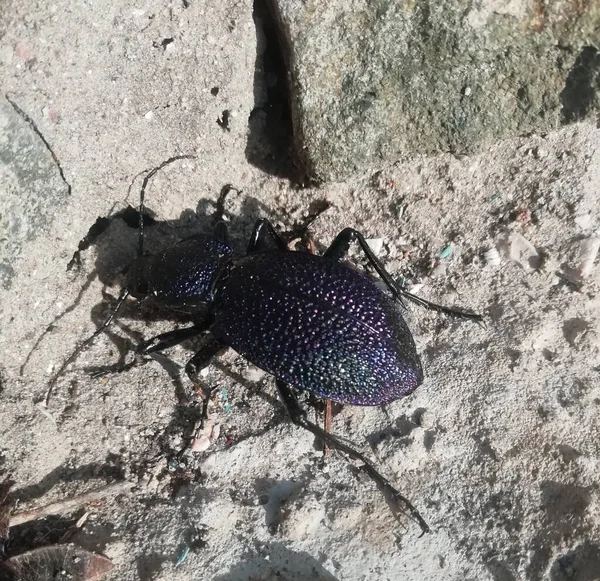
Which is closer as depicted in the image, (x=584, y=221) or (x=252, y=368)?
(x=584, y=221)

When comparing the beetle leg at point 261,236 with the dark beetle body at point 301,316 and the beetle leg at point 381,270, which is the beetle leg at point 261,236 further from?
the beetle leg at point 381,270

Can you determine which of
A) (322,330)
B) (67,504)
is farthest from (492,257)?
(67,504)

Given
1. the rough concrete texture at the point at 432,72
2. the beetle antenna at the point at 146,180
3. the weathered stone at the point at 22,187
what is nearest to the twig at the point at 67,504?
the weathered stone at the point at 22,187

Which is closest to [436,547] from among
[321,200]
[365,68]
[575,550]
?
[575,550]

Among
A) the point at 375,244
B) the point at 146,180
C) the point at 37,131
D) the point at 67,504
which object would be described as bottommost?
the point at 67,504

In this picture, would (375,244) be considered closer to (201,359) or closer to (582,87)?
(201,359)

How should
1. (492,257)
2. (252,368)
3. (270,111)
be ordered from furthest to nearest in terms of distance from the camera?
(270,111) → (252,368) → (492,257)

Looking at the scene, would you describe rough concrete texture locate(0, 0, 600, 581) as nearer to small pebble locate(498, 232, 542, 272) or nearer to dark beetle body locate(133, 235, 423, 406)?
small pebble locate(498, 232, 542, 272)

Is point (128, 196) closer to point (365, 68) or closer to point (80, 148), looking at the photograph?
point (80, 148)
